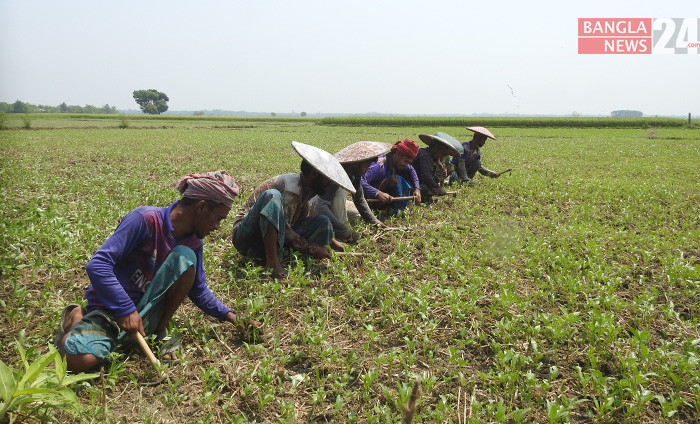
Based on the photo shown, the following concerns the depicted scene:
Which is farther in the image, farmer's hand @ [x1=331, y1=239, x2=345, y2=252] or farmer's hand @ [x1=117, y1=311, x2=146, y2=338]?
farmer's hand @ [x1=331, y1=239, x2=345, y2=252]

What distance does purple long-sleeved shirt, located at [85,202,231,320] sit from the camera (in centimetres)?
235

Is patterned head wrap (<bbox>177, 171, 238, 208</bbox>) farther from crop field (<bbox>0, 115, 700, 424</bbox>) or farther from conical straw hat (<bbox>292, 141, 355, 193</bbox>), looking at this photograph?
conical straw hat (<bbox>292, 141, 355, 193</bbox>)

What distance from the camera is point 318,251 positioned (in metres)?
4.22

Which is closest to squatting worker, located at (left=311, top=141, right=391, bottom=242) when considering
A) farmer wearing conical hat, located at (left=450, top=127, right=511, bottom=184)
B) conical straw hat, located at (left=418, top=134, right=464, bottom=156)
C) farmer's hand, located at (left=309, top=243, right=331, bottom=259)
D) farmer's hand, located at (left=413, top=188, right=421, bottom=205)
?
farmer's hand, located at (left=309, top=243, right=331, bottom=259)

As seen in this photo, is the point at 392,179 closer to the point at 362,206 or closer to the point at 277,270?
the point at 362,206

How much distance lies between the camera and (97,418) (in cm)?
215

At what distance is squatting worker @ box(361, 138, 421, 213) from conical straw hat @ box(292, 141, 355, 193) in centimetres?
193

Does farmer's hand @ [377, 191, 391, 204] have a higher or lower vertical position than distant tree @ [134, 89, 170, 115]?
lower

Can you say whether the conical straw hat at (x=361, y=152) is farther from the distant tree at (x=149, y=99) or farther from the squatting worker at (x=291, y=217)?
the distant tree at (x=149, y=99)

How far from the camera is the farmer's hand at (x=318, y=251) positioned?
13.8 feet

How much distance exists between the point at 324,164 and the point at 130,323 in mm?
1957

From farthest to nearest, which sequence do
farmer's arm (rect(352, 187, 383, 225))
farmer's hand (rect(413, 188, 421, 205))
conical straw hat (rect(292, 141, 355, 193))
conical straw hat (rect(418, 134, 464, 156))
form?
conical straw hat (rect(418, 134, 464, 156))
farmer's hand (rect(413, 188, 421, 205))
farmer's arm (rect(352, 187, 383, 225))
conical straw hat (rect(292, 141, 355, 193))

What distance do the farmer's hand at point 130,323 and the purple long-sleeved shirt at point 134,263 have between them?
25 millimetres

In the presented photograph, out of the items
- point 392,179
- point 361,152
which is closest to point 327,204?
point 361,152
